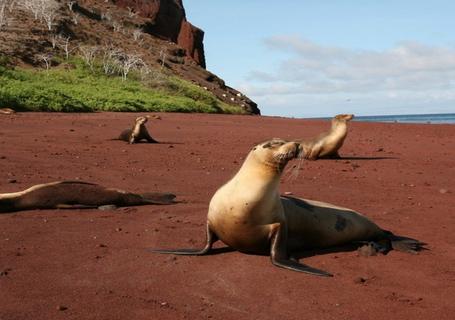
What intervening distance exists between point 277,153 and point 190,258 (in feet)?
3.62

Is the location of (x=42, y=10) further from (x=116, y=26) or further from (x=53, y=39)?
(x=116, y=26)

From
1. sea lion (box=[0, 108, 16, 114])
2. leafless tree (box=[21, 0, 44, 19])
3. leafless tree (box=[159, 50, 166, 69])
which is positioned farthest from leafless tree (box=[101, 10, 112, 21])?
sea lion (box=[0, 108, 16, 114])

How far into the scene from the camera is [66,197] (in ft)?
25.3

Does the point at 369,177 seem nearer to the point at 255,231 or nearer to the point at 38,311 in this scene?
the point at 255,231

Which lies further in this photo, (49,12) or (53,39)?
(49,12)

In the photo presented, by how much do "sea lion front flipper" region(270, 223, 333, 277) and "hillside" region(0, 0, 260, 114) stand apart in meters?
17.4

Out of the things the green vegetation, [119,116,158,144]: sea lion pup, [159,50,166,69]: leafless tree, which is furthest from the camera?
[159,50,166,69]: leafless tree

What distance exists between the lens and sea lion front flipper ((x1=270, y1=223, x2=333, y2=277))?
5.41m

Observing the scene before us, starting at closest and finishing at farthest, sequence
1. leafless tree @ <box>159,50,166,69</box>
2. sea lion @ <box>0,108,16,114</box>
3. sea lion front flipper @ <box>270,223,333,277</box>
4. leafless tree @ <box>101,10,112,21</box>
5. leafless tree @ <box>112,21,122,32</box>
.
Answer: sea lion front flipper @ <box>270,223,333,277</box>
sea lion @ <box>0,108,16,114</box>
leafless tree @ <box>159,50,166,69</box>
leafless tree @ <box>112,21,122,32</box>
leafless tree @ <box>101,10,112,21</box>

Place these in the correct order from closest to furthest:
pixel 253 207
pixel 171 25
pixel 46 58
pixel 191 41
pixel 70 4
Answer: pixel 253 207, pixel 46 58, pixel 70 4, pixel 171 25, pixel 191 41

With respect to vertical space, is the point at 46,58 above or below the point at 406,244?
above

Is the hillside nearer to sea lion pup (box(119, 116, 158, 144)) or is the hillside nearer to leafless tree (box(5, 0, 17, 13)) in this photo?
leafless tree (box(5, 0, 17, 13))

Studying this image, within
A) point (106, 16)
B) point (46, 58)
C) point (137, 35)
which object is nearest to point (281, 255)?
point (46, 58)

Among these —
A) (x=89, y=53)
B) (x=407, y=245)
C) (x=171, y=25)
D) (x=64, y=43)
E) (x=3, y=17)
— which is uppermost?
(x=171, y=25)
